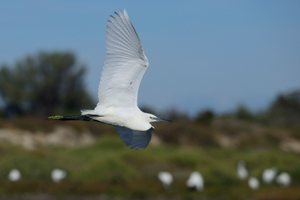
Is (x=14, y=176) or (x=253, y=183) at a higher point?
(x=253, y=183)

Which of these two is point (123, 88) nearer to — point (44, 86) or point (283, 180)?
point (283, 180)

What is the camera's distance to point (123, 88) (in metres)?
7.93

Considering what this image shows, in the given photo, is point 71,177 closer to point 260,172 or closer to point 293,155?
point 260,172

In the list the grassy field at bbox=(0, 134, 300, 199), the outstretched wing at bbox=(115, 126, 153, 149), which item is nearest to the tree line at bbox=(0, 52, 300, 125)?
the grassy field at bbox=(0, 134, 300, 199)

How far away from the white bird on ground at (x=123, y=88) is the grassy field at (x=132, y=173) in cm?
1440

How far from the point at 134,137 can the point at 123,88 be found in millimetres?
414

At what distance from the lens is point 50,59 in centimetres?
5791

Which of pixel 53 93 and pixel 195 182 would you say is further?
pixel 53 93

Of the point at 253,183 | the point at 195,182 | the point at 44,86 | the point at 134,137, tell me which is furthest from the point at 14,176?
the point at 44,86

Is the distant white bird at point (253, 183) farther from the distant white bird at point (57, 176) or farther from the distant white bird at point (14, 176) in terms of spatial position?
the distant white bird at point (14, 176)

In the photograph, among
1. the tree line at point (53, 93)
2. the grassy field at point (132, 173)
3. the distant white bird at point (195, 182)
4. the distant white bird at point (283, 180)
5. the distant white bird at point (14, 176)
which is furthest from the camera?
the tree line at point (53, 93)

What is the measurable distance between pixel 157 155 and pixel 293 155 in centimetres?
477

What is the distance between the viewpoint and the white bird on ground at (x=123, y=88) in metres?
7.73

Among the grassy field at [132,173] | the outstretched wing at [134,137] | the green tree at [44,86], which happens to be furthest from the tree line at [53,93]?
the outstretched wing at [134,137]
